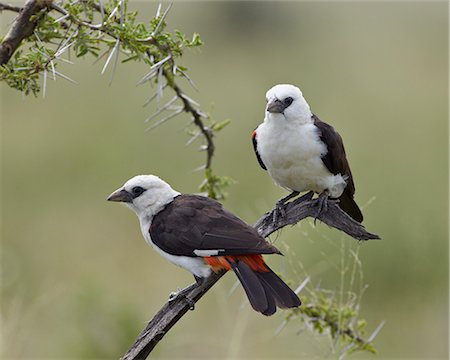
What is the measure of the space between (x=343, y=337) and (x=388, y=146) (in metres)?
7.19

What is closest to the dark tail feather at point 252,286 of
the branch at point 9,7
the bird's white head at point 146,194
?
the bird's white head at point 146,194

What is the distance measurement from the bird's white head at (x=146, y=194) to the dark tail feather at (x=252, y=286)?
52cm

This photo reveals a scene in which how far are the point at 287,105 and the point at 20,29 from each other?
1435mm

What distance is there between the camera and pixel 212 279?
3.42 metres

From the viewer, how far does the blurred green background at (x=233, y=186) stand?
7379 mm

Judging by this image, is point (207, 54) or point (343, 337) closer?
point (343, 337)

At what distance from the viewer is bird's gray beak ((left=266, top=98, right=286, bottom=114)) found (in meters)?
4.05

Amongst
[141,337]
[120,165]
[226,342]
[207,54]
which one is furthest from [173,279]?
[207,54]

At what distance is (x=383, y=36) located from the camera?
53.5ft

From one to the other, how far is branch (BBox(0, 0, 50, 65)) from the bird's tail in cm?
129

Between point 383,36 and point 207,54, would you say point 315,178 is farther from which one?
point 383,36

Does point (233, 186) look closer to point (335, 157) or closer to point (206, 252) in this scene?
point (335, 157)

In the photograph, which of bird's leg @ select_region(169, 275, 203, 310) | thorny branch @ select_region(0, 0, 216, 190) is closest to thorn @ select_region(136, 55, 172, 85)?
thorny branch @ select_region(0, 0, 216, 190)

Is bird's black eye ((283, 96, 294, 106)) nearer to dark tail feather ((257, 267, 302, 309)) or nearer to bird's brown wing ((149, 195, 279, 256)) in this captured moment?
bird's brown wing ((149, 195, 279, 256))
